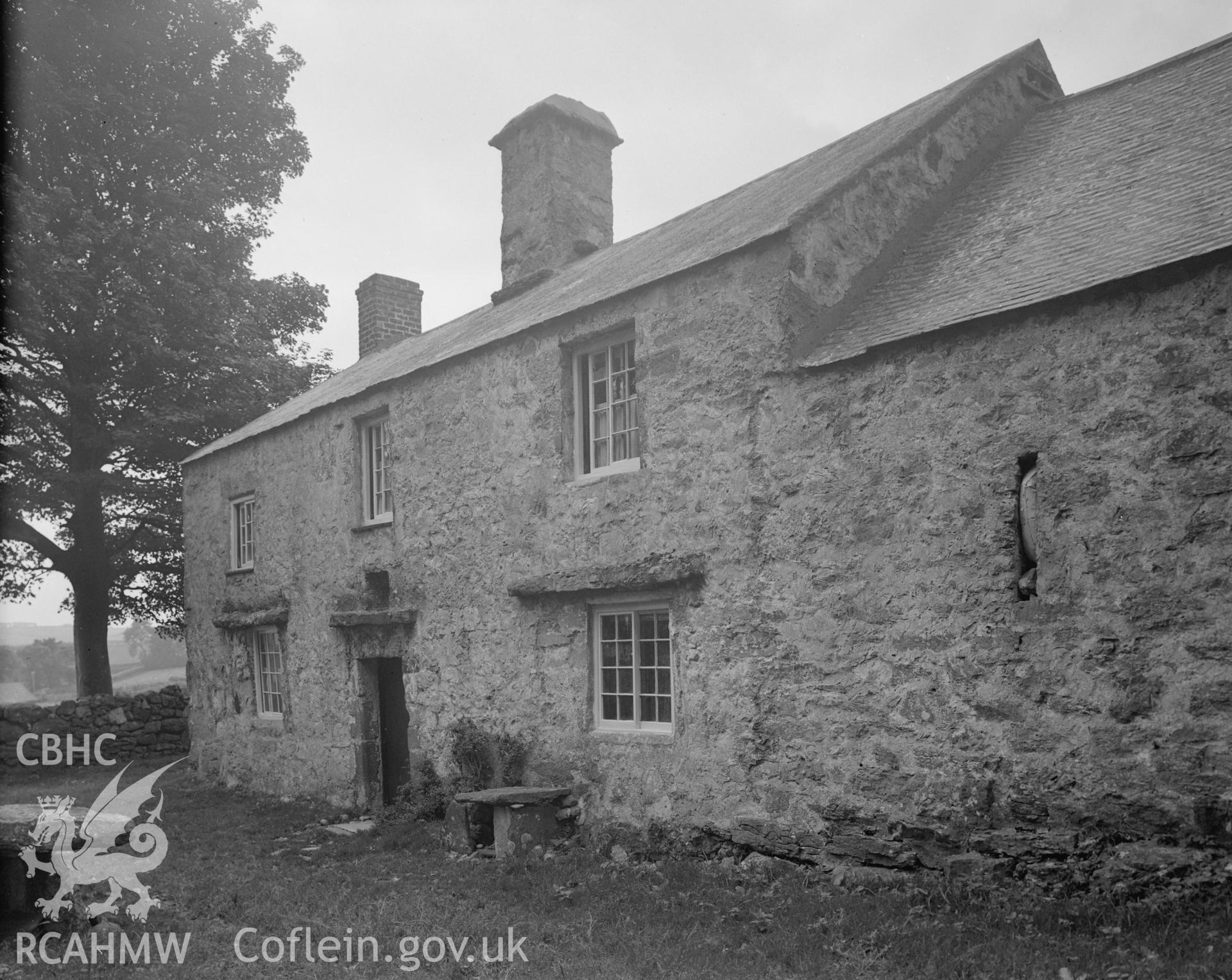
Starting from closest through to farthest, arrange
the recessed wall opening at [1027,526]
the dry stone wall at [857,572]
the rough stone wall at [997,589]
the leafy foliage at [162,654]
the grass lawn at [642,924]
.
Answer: the grass lawn at [642,924] < the rough stone wall at [997,589] < the dry stone wall at [857,572] < the recessed wall opening at [1027,526] < the leafy foliage at [162,654]

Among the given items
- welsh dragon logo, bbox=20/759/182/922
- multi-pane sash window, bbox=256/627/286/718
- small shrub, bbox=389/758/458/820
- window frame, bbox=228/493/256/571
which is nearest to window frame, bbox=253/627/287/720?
multi-pane sash window, bbox=256/627/286/718

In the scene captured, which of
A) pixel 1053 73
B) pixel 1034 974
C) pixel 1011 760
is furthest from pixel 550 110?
pixel 1034 974

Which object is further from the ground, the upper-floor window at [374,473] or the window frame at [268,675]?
the upper-floor window at [374,473]

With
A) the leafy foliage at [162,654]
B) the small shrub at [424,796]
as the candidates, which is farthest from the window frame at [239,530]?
the leafy foliage at [162,654]

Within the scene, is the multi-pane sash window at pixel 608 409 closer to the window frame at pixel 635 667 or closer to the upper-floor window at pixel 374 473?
the window frame at pixel 635 667

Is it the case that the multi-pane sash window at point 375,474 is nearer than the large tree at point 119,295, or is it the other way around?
the multi-pane sash window at point 375,474

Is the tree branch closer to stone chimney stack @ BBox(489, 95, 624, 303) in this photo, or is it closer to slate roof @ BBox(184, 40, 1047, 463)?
slate roof @ BBox(184, 40, 1047, 463)

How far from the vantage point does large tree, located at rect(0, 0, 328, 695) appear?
819 inches

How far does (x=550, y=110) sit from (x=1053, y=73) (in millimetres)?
6917

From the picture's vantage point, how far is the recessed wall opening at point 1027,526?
7.11 metres

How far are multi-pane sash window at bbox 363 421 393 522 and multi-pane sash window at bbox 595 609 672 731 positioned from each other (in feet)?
14.4

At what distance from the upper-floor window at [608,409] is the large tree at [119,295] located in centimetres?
1337

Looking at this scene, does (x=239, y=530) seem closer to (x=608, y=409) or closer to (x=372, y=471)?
(x=372, y=471)

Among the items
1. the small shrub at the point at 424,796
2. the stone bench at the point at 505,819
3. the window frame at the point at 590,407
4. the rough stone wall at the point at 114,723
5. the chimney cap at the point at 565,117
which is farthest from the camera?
the rough stone wall at the point at 114,723
